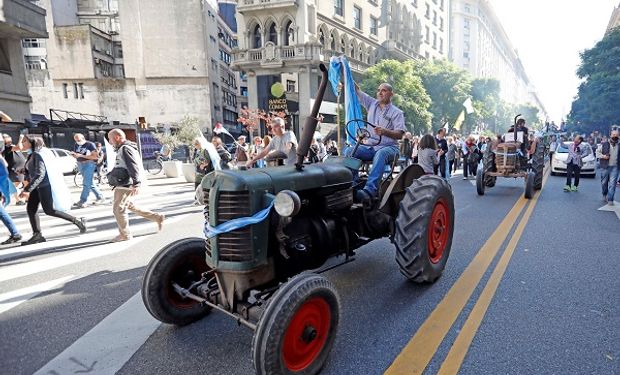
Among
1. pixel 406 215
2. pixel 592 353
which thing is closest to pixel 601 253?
pixel 592 353

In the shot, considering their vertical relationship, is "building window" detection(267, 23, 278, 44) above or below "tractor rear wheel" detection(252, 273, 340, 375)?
above

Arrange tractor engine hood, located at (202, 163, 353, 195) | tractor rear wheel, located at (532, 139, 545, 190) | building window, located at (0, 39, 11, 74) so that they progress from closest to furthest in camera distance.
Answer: tractor engine hood, located at (202, 163, 353, 195) → tractor rear wheel, located at (532, 139, 545, 190) → building window, located at (0, 39, 11, 74)

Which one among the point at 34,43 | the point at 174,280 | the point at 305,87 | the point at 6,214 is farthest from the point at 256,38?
the point at 174,280

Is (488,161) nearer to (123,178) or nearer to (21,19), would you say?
(123,178)

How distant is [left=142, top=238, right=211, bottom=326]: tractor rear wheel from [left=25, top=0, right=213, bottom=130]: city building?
113 feet

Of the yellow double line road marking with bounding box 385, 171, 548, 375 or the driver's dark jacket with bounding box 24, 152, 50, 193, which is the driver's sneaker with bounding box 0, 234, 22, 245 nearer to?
the driver's dark jacket with bounding box 24, 152, 50, 193

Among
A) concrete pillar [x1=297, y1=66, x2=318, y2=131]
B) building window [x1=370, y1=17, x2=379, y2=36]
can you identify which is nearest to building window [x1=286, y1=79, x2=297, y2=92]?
concrete pillar [x1=297, y1=66, x2=318, y2=131]

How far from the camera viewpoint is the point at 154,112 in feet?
118

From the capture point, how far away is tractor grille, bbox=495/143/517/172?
392 inches

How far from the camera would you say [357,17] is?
35375mm

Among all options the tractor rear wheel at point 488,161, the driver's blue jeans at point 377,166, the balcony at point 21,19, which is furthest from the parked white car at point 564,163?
the balcony at point 21,19

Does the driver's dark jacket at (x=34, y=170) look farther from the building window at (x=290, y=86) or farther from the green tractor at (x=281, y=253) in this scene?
the building window at (x=290, y=86)

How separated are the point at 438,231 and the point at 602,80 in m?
35.0

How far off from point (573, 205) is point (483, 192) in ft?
6.79
